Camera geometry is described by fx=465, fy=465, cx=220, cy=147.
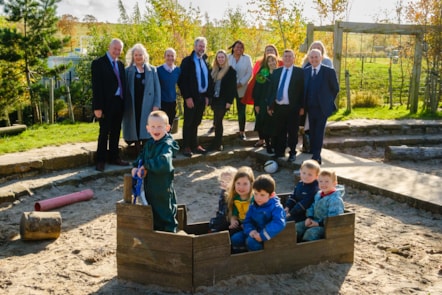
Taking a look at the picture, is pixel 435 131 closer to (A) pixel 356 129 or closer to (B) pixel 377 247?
(A) pixel 356 129

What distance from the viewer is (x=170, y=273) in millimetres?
3838

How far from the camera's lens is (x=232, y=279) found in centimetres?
391

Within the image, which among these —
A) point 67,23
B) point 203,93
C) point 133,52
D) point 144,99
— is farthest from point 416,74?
point 67,23

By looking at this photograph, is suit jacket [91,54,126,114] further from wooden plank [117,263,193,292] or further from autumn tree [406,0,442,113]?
autumn tree [406,0,442,113]

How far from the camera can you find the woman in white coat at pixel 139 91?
288 inches

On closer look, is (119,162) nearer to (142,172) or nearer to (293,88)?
(293,88)

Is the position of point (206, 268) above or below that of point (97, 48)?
below

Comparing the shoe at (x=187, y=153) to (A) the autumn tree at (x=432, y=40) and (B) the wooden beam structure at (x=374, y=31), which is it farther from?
(A) the autumn tree at (x=432, y=40)

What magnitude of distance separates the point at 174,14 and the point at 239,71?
1030 centimetres

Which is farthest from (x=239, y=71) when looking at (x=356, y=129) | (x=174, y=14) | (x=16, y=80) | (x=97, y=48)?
(x=97, y=48)

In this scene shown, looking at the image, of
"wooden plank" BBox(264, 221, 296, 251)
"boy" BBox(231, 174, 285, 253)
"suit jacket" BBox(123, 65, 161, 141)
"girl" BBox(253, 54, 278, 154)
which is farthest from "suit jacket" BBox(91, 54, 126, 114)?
"wooden plank" BBox(264, 221, 296, 251)

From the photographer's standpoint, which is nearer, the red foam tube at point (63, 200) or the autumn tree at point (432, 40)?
the red foam tube at point (63, 200)

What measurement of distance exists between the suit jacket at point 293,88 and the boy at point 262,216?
3912 millimetres

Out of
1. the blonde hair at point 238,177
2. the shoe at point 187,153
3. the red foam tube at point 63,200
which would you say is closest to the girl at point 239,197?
the blonde hair at point 238,177
